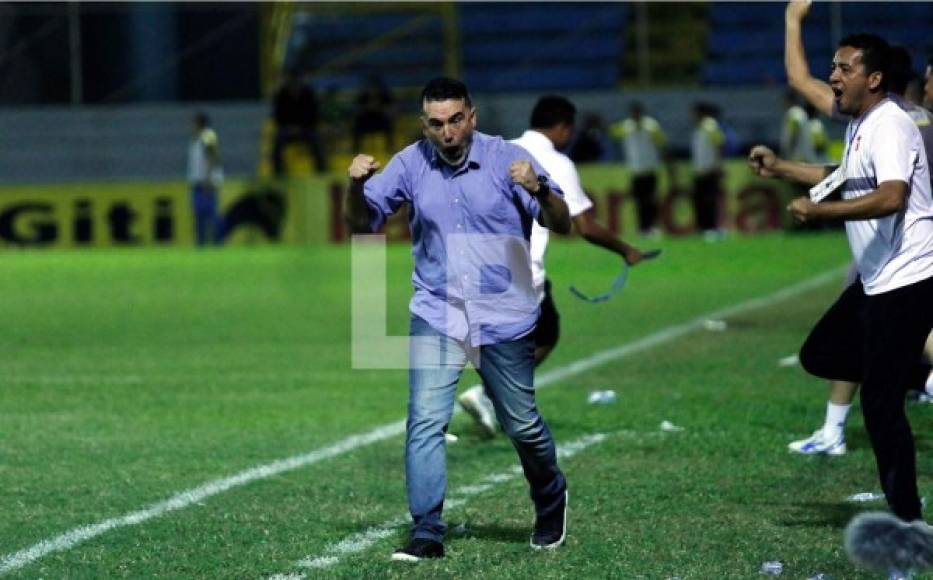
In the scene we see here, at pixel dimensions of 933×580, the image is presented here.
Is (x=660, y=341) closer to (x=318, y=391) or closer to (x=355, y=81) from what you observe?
(x=318, y=391)

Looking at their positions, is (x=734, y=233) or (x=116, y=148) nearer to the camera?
(x=734, y=233)

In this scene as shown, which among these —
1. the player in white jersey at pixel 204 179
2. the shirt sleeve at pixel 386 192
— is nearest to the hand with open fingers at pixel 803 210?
the shirt sleeve at pixel 386 192

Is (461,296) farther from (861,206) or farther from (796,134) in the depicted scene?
(796,134)

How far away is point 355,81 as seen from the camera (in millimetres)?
35188

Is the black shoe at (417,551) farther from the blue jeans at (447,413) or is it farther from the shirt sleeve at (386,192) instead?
the shirt sleeve at (386,192)

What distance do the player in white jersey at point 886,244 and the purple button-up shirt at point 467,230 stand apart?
1.17 m

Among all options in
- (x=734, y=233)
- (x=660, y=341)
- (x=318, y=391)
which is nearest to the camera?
(x=318, y=391)

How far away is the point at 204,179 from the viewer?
1214 inches

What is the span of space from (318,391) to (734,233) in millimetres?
18381

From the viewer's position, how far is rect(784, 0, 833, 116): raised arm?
332 inches

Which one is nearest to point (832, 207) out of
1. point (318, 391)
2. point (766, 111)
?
point (318, 391)

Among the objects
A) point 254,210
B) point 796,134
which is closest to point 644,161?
point 796,134

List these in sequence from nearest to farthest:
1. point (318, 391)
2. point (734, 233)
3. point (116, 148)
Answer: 1. point (318, 391)
2. point (734, 233)
3. point (116, 148)

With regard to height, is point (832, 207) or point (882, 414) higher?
point (832, 207)
